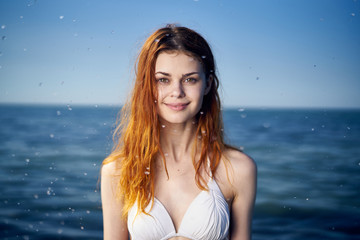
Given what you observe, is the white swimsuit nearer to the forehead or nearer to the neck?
the neck

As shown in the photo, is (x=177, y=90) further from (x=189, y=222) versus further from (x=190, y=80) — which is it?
(x=189, y=222)

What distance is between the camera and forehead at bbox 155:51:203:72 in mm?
2213

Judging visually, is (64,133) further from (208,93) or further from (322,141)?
(208,93)

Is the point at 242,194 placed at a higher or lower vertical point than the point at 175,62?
lower

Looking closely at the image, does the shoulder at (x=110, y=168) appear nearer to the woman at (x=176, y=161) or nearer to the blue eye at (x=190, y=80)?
the woman at (x=176, y=161)

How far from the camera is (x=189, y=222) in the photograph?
2.28 m

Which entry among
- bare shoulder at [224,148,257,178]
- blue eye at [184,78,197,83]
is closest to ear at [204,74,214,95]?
blue eye at [184,78,197,83]

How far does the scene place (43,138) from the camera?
20797 millimetres

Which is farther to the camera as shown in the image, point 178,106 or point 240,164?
point 240,164

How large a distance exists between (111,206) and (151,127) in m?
0.59

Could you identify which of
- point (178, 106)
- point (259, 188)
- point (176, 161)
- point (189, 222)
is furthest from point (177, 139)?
point (259, 188)

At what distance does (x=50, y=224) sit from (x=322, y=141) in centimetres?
1684

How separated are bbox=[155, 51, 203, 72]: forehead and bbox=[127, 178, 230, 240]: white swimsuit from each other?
84 centimetres

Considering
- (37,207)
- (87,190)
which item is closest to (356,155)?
(87,190)
